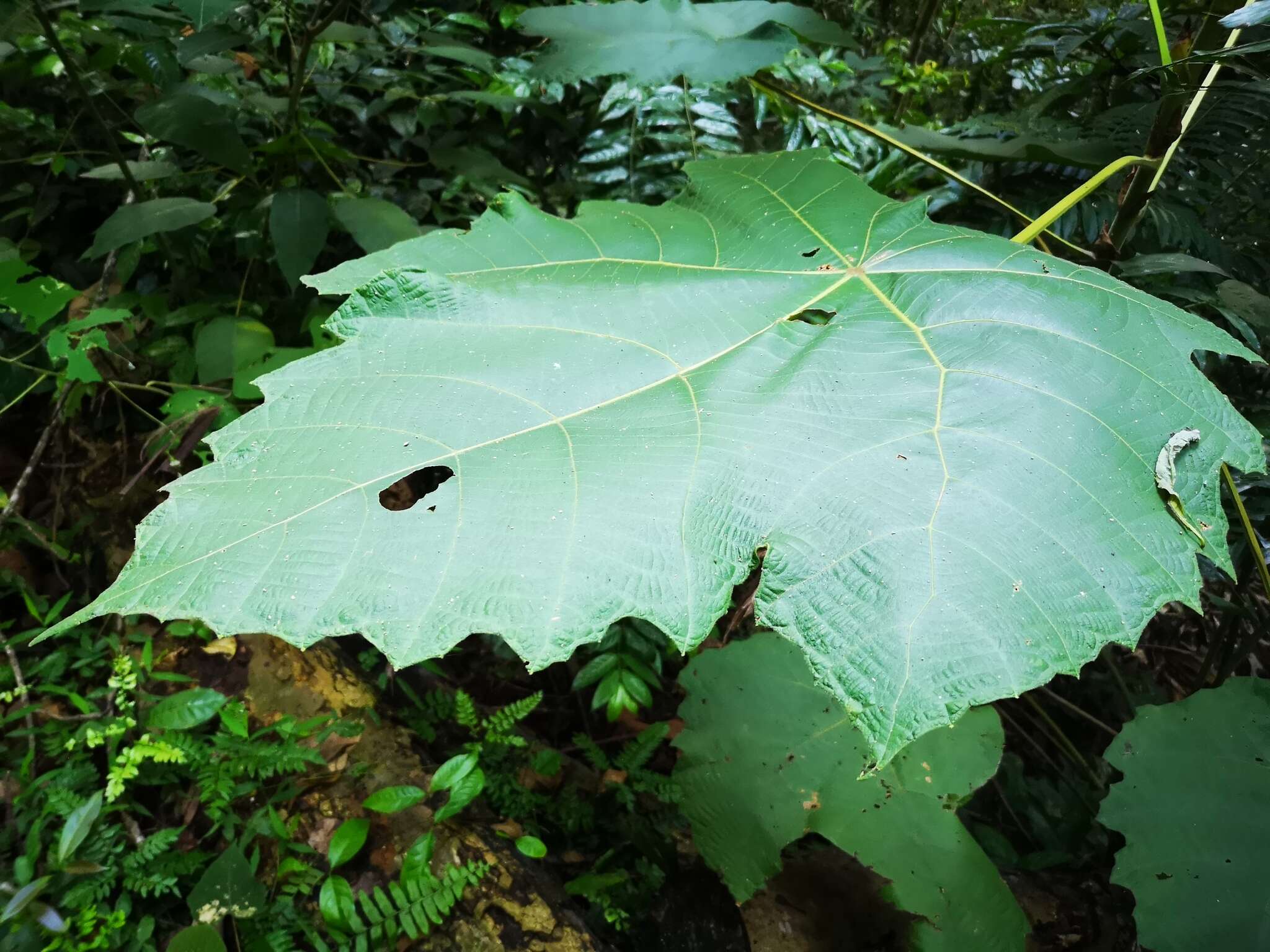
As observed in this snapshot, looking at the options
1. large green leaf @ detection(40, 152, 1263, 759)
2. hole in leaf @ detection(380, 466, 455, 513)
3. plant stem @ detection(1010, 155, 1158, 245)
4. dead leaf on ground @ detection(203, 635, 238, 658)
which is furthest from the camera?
dead leaf on ground @ detection(203, 635, 238, 658)

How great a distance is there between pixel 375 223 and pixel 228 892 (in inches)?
56.5

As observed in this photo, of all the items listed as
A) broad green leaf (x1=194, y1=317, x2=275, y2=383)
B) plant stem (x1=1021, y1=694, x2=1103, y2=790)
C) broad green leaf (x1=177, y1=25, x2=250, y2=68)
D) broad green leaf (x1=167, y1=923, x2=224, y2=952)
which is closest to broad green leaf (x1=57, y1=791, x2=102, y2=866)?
broad green leaf (x1=167, y1=923, x2=224, y2=952)

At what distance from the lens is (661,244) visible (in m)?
1.02

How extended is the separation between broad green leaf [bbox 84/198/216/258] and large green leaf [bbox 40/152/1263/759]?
1.08 m

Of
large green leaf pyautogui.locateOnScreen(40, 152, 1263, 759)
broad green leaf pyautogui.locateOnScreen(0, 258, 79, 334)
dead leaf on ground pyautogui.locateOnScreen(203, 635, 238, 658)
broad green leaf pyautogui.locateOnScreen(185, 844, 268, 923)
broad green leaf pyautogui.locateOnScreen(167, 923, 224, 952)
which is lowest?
broad green leaf pyautogui.locateOnScreen(185, 844, 268, 923)

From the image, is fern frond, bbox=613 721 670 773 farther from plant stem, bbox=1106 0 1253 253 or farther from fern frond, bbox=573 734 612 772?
plant stem, bbox=1106 0 1253 253

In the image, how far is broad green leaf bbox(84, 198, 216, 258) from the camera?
64.6 inches

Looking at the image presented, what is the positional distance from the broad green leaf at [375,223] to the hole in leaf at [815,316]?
1.08 metres

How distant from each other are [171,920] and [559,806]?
798 mm

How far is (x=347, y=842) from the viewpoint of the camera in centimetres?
142

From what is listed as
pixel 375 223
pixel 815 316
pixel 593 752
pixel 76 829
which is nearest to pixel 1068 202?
pixel 815 316

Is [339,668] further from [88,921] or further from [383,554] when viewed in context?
[383,554]

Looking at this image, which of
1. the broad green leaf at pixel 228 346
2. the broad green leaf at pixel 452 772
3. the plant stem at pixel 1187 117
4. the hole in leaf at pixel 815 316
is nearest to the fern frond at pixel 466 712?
the broad green leaf at pixel 452 772

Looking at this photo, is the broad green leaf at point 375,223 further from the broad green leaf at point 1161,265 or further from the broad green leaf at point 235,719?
the broad green leaf at point 1161,265
